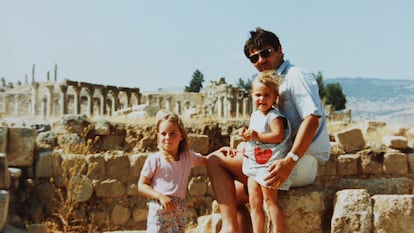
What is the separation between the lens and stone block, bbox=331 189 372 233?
383cm

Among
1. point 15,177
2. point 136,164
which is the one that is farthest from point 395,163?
point 15,177

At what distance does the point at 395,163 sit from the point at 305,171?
6996 mm

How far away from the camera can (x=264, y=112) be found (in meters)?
3.87

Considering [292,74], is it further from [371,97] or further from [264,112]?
[371,97]

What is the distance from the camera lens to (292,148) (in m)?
3.72

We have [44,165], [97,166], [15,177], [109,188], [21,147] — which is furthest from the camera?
[109,188]

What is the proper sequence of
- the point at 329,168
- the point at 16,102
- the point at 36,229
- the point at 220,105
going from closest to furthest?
the point at 36,229 < the point at 329,168 < the point at 220,105 < the point at 16,102

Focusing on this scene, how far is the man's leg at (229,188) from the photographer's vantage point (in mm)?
3971

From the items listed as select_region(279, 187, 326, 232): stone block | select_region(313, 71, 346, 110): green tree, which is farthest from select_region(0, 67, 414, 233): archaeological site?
select_region(313, 71, 346, 110): green tree

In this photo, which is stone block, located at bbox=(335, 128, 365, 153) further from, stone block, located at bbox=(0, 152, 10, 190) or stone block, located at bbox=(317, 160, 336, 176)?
stone block, located at bbox=(0, 152, 10, 190)

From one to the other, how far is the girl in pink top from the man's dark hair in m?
0.96

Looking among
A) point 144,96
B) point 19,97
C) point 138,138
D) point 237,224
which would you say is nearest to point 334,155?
point 138,138

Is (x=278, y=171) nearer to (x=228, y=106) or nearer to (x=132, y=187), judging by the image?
(x=132, y=187)

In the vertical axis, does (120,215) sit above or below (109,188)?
below
